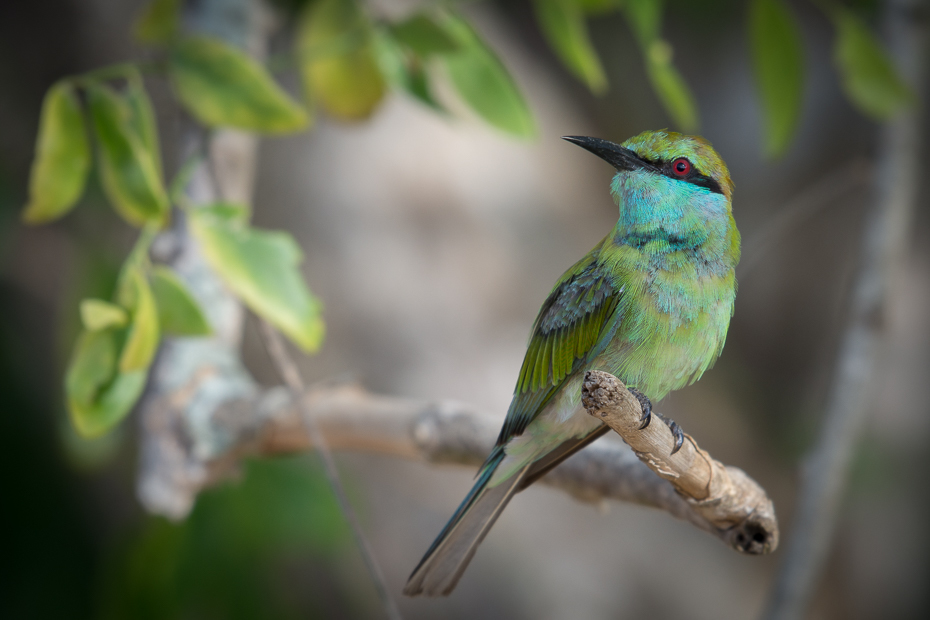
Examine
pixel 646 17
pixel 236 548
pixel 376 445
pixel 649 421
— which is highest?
pixel 646 17

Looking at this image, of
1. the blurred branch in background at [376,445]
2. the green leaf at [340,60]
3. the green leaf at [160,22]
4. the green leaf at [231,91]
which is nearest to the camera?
the blurred branch in background at [376,445]

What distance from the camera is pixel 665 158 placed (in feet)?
2.54

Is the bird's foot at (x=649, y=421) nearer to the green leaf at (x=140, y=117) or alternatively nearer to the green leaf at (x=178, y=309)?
the green leaf at (x=178, y=309)

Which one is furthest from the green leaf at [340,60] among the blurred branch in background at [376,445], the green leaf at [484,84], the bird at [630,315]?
the bird at [630,315]

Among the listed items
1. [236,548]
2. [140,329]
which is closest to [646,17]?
[140,329]

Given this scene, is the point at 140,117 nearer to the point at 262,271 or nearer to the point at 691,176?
the point at 262,271

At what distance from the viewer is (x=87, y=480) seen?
2.31 metres

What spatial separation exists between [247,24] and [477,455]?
A: 103 cm

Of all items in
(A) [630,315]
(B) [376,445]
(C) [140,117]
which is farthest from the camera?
(B) [376,445]

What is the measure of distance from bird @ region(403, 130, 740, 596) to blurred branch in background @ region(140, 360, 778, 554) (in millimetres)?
148

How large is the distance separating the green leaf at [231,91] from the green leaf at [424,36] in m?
0.19

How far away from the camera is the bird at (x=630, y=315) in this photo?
0.78 m

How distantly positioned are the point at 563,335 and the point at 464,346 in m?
1.13

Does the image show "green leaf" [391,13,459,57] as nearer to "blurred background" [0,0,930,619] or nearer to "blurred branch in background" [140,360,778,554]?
"blurred branch in background" [140,360,778,554]
